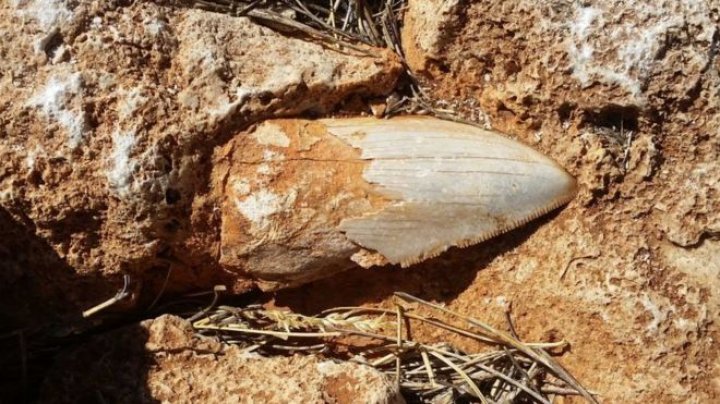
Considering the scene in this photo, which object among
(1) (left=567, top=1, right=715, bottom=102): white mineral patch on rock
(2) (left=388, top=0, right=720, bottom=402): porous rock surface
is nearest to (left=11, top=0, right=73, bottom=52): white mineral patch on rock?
(2) (left=388, top=0, right=720, bottom=402): porous rock surface

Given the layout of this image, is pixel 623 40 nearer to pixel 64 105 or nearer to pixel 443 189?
pixel 443 189

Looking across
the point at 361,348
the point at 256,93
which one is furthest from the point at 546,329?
the point at 256,93

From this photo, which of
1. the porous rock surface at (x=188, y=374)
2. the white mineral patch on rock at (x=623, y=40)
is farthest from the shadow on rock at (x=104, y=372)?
the white mineral patch on rock at (x=623, y=40)

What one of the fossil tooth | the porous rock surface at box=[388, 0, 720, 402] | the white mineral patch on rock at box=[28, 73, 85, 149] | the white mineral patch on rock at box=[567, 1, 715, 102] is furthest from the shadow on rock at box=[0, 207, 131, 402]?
the white mineral patch on rock at box=[567, 1, 715, 102]

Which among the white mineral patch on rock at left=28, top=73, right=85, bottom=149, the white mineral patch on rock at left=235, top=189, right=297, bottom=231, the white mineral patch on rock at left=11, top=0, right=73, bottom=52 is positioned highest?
the white mineral patch on rock at left=11, top=0, right=73, bottom=52

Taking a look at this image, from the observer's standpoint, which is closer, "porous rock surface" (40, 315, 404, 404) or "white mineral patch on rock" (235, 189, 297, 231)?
"porous rock surface" (40, 315, 404, 404)

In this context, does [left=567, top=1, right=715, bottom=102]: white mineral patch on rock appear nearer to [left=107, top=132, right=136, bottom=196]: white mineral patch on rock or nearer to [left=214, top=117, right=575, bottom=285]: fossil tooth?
[left=214, top=117, right=575, bottom=285]: fossil tooth

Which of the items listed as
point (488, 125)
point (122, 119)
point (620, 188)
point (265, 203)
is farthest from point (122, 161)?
point (620, 188)

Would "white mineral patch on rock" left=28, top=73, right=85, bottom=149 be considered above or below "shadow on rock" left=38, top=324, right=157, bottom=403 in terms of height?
above

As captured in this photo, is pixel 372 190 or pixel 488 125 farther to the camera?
pixel 488 125
